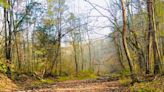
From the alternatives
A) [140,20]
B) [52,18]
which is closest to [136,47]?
[140,20]

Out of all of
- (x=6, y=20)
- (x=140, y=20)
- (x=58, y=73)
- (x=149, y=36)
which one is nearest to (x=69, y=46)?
(x=58, y=73)

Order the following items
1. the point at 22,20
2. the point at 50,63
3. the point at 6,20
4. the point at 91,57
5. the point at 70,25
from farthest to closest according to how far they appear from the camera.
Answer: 1. the point at 91,57
2. the point at 70,25
3. the point at 50,63
4. the point at 22,20
5. the point at 6,20

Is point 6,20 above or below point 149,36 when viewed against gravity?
above

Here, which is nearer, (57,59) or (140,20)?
(140,20)

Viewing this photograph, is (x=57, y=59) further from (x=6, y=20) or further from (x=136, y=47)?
(x=136, y=47)

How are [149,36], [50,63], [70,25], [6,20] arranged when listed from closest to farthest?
1. [149,36]
2. [6,20]
3. [50,63]
4. [70,25]

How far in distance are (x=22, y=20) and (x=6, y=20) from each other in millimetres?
4413

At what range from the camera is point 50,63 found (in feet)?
148

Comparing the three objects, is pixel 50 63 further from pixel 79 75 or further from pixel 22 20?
pixel 22 20

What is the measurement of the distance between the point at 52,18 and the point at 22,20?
9367mm


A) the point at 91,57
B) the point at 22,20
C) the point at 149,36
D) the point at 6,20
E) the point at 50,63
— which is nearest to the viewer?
the point at 149,36

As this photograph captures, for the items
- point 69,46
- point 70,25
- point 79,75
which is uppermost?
point 70,25

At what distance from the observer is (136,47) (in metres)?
23.9

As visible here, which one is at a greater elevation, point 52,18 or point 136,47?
point 52,18
